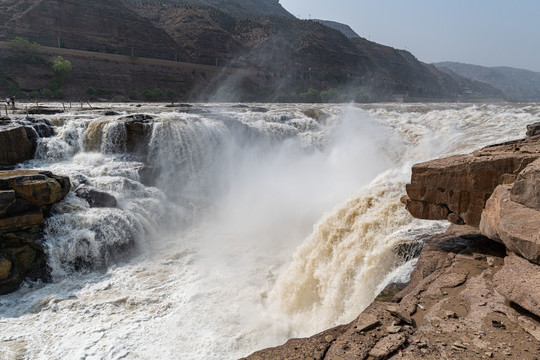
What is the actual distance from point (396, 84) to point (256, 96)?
35568mm

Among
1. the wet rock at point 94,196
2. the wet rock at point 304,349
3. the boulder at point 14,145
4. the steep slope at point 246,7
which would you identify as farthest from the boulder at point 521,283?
the steep slope at point 246,7

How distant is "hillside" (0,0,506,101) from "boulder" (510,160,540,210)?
3268cm

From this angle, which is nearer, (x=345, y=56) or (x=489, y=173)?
(x=489, y=173)

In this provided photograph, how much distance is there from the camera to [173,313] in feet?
20.9

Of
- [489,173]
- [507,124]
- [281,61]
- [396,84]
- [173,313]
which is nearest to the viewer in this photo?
[489,173]

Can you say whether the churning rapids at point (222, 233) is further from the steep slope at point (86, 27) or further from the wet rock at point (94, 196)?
the steep slope at point (86, 27)

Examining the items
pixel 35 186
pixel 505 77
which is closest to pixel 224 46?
pixel 35 186

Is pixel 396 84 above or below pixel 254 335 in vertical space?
above

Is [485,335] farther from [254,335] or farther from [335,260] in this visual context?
[254,335]

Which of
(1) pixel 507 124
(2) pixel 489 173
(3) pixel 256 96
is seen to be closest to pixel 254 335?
(2) pixel 489 173

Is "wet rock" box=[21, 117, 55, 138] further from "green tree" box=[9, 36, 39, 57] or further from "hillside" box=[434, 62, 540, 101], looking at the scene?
"hillside" box=[434, 62, 540, 101]

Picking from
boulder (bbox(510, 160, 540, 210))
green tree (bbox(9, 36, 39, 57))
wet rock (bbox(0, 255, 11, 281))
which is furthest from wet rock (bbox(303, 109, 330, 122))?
green tree (bbox(9, 36, 39, 57))

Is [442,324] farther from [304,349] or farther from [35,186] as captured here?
[35,186]

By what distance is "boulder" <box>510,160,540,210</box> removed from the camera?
3490 millimetres
